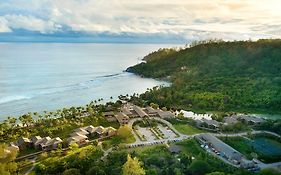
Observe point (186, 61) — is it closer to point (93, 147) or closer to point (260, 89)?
point (260, 89)

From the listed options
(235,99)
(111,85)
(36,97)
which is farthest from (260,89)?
(36,97)

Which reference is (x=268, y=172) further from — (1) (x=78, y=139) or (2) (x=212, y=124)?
(1) (x=78, y=139)

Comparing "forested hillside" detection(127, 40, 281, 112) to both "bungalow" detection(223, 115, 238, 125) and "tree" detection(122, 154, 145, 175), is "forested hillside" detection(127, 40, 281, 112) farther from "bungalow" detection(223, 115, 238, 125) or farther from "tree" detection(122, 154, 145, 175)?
"tree" detection(122, 154, 145, 175)

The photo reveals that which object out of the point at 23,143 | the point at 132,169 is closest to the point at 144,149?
the point at 132,169

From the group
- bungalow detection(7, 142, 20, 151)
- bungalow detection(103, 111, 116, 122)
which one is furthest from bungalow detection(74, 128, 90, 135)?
bungalow detection(7, 142, 20, 151)

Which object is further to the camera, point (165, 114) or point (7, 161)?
point (165, 114)
